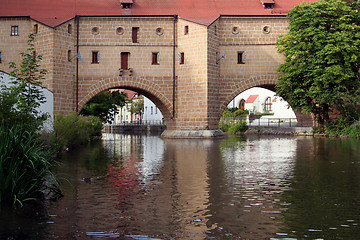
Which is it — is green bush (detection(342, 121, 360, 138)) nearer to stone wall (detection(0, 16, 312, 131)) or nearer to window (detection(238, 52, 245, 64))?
stone wall (detection(0, 16, 312, 131))

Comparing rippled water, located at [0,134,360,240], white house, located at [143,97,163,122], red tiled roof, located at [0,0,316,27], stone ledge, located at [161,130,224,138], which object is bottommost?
rippled water, located at [0,134,360,240]

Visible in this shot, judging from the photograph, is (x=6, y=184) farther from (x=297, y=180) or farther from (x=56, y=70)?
(x=56, y=70)

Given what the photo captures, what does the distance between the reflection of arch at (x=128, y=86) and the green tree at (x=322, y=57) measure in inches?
373

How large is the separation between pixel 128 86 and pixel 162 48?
4.10 metres

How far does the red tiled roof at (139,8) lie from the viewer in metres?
37.9

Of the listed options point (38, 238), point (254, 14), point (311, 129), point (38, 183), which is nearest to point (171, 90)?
point (254, 14)

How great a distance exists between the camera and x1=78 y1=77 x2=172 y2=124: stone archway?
3775 cm

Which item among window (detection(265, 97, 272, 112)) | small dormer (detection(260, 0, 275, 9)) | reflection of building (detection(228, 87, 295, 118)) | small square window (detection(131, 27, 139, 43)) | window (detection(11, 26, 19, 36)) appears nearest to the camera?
window (detection(11, 26, 19, 36))

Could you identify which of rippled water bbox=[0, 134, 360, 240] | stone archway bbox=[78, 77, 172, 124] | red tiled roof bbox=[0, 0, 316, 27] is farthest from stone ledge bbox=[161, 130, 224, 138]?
rippled water bbox=[0, 134, 360, 240]

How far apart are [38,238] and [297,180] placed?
24.7 feet

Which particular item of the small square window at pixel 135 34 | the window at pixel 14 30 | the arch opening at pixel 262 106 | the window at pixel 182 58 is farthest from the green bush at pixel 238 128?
the window at pixel 14 30

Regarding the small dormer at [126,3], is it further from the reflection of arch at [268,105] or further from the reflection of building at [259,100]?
the reflection of arch at [268,105]

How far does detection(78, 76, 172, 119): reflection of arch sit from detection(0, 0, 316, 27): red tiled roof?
5.23 meters

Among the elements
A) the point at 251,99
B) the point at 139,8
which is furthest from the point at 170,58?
the point at 251,99
